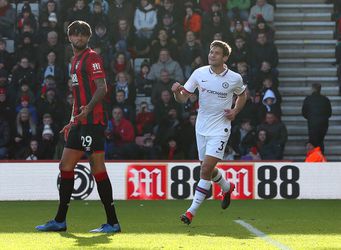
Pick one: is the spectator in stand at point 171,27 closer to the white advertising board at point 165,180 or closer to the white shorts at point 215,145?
the white advertising board at point 165,180

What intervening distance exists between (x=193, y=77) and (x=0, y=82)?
8350 millimetres

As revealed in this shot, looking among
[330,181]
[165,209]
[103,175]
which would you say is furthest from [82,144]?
[330,181]

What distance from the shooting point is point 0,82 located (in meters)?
19.2

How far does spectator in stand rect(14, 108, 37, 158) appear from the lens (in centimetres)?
1878

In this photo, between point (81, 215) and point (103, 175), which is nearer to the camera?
point (103, 175)

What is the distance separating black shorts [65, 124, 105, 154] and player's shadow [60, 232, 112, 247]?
33.5 inches

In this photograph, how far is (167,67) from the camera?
1995 cm

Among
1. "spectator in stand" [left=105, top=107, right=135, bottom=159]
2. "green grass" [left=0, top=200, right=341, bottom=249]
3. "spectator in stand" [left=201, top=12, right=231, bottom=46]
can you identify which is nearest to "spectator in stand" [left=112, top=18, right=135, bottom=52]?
"spectator in stand" [left=201, top=12, right=231, bottom=46]

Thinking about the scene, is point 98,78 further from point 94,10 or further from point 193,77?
point 94,10

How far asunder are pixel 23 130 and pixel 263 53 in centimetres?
504

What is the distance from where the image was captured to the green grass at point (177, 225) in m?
9.34

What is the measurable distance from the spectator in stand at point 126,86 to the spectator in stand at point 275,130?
252 centimetres

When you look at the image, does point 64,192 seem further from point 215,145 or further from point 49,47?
point 49,47

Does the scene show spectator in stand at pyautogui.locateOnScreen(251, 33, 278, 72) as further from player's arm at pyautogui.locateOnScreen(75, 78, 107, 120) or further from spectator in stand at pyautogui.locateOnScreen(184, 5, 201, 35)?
player's arm at pyautogui.locateOnScreen(75, 78, 107, 120)
